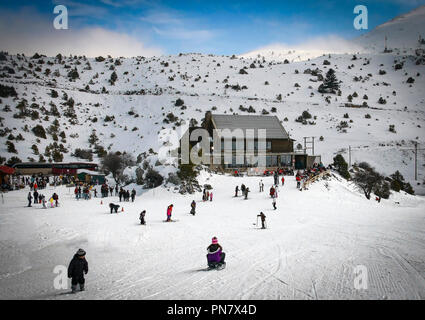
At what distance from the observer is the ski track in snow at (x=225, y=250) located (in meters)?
8.70

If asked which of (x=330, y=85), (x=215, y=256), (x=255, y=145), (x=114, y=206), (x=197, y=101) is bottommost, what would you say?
(x=114, y=206)

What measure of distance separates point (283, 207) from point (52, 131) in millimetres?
52589

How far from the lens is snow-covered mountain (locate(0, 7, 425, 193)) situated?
54.9m

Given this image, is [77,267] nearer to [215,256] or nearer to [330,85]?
[215,256]

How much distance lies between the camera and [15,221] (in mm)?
18469

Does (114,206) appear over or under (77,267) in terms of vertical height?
under

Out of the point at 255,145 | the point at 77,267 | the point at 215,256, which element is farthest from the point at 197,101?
the point at 77,267

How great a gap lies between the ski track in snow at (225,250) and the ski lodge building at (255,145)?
14926 mm

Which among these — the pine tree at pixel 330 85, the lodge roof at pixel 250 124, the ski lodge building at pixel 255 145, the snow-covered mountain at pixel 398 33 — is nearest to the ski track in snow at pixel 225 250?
the ski lodge building at pixel 255 145

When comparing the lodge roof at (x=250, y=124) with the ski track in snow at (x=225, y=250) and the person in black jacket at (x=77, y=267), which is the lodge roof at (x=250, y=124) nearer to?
the ski track in snow at (x=225, y=250)

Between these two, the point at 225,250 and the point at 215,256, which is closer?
the point at 215,256

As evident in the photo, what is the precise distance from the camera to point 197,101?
239 ft

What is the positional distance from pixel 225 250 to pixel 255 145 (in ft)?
94.8

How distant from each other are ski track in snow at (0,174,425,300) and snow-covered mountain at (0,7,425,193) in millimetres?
33400
